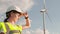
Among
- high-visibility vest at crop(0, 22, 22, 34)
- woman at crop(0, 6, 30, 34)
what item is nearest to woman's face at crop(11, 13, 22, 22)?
woman at crop(0, 6, 30, 34)

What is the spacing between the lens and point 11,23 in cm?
785

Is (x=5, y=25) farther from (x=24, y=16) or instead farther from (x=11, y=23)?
(x=24, y=16)

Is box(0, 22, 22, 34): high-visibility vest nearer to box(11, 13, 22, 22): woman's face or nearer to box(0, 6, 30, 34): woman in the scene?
box(0, 6, 30, 34): woman

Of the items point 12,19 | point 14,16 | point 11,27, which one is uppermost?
point 14,16

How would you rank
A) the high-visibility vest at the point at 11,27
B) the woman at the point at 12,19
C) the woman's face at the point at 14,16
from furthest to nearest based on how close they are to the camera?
the woman's face at the point at 14,16 → the woman at the point at 12,19 → the high-visibility vest at the point at 11,27

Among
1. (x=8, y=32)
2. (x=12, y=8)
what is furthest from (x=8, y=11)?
(x=8, y=32)

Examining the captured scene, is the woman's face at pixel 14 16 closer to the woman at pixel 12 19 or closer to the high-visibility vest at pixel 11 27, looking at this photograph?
the woman at pixel 12 19

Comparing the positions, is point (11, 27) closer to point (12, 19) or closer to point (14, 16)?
point (12, 19)

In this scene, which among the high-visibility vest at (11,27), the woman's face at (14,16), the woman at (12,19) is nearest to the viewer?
the high-visibility vest at (11,27)

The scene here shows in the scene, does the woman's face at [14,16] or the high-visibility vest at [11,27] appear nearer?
the high-visibility vest at [11,27]

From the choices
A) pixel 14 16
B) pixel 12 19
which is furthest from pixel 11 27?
pixel 14 16

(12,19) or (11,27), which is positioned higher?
(12,19)

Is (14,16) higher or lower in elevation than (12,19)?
higher

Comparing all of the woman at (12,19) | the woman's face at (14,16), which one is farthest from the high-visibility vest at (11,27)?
the woman's face at (14,16)
